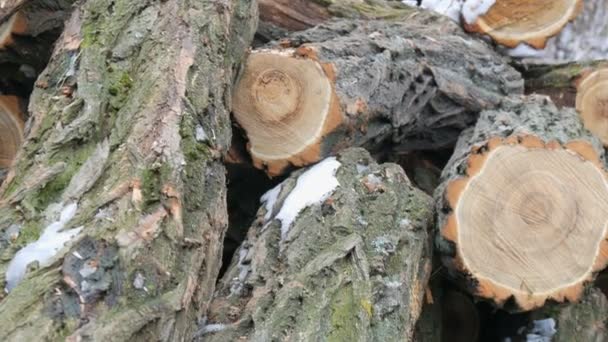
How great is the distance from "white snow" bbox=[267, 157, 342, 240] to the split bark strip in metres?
0.27

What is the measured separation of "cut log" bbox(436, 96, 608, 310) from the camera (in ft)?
7.97

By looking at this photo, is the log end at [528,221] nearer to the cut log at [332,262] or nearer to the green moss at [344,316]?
the cut log at [332,262]

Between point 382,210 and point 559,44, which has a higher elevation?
point 382,210

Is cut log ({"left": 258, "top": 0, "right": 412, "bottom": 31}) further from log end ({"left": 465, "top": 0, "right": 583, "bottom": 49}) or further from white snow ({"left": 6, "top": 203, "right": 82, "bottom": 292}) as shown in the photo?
white snow ({"left": 6, "top": 203, "right": 82, "bottom": 292})

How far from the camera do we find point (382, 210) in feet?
8.30

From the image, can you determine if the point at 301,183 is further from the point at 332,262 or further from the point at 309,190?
the point at 332,262

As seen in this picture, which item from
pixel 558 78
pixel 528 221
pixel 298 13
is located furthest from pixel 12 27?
pixel 558 78

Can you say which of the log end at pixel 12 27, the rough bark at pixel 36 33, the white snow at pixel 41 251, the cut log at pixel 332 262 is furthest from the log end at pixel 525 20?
the white snow at pixel 41 251

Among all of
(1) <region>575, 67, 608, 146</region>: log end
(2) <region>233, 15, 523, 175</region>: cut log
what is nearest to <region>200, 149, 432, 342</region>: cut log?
(2) <region>233, 15, 523, 175</region>: cut log

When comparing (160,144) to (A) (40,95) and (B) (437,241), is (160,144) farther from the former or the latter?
(B) (437,241)

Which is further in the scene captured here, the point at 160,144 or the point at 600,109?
the point at 600,109

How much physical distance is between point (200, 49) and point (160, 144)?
1.56ft

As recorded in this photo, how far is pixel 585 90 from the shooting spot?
3.39 m

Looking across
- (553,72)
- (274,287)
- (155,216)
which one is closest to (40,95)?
(155,216)
